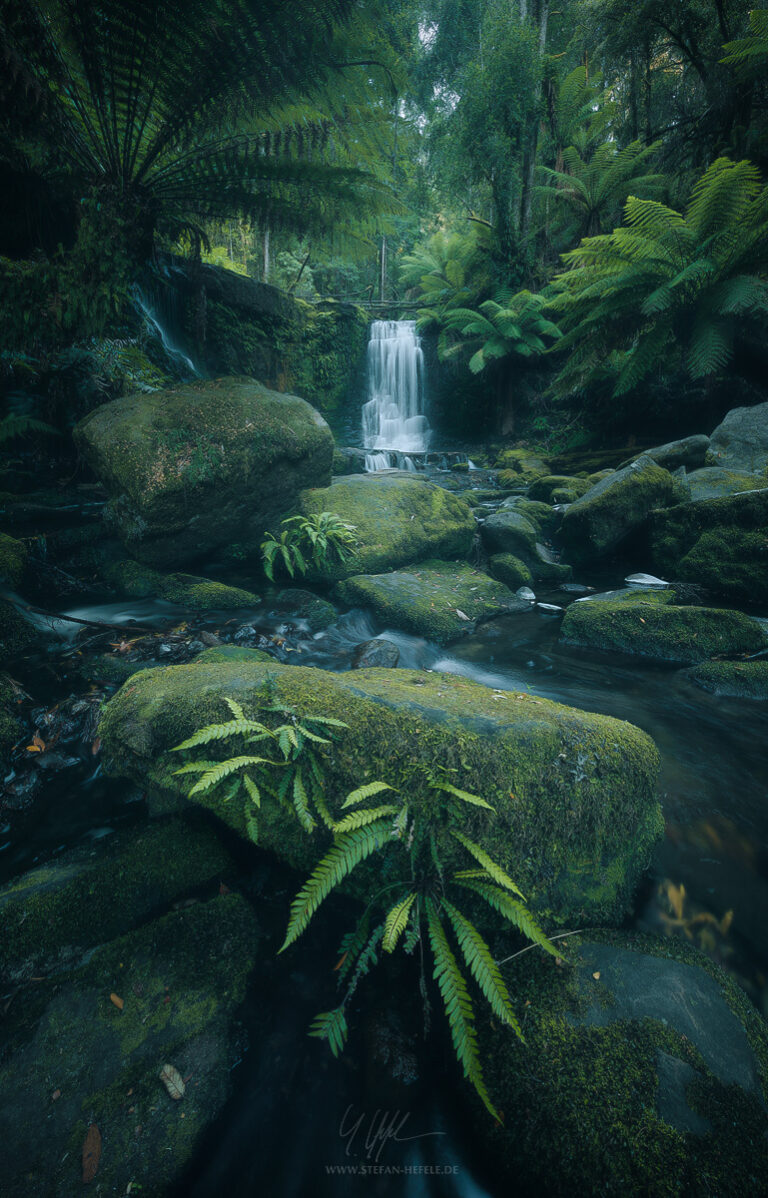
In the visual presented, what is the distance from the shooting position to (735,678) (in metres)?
3.82

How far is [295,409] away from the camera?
616cm

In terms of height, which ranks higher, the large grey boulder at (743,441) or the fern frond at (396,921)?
the large grey boulder at (743,441)

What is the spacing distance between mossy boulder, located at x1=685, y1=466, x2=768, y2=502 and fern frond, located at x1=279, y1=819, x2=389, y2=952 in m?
6.48

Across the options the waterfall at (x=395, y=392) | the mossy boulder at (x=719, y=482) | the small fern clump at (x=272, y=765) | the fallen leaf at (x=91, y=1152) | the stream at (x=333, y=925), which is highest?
the waterfall at (x=395, y=392)

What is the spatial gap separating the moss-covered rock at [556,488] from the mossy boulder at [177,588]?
19.8 feet

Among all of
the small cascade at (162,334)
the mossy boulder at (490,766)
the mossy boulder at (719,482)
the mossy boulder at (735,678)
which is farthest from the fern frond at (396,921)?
the small cascade at (162,334)

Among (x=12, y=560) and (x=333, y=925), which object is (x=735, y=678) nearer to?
(x=333, y=925)

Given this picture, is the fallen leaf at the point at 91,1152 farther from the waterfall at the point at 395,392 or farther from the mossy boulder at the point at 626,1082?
the waterfall at the point at 395,392

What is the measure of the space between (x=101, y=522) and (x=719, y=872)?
260 inches

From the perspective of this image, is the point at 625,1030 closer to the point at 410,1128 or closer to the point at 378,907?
the point at 410,1128

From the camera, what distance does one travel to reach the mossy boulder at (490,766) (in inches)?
73.9

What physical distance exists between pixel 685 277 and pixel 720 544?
15.6ft

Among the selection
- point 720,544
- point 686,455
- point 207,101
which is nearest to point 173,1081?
point 720,544

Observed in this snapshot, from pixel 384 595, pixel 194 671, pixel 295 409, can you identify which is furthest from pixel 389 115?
pixel 194 671
